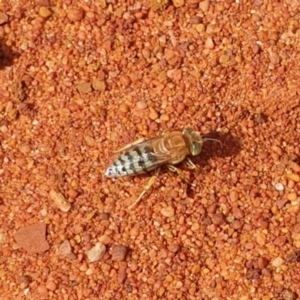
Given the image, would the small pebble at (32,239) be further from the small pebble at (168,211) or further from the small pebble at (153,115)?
the small pebble at (153,115)

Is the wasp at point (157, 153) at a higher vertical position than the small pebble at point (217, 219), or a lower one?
higher

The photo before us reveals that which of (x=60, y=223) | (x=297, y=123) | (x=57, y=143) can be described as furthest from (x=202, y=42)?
(x=60, y=223)

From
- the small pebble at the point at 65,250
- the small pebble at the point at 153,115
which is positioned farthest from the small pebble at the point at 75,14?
the small pebble at the point at 65,250

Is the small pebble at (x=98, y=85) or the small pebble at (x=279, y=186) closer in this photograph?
the small pebble at (x=279, y=186)

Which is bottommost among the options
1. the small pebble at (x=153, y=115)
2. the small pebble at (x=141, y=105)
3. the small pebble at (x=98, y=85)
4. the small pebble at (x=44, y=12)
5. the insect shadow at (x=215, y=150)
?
the insect shadow at (x=215, y=150)

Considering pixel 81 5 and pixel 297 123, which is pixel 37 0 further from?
pixel 297 123

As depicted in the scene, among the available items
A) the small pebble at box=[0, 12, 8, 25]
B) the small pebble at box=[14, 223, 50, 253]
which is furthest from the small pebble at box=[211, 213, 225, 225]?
the small pebble at box=[0, 12, 8, 25]

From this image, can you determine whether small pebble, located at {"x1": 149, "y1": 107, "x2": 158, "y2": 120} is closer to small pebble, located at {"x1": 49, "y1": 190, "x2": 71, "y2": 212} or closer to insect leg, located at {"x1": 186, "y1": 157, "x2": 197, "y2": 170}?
insect leg, located at {"x1": 186, "y1": 157, "x2": 197, "y2": 170}
